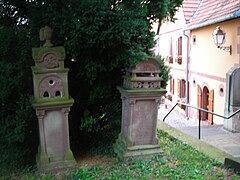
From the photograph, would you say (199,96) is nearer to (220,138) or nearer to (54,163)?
(220,138)

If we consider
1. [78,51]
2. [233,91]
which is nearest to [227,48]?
[233,91]

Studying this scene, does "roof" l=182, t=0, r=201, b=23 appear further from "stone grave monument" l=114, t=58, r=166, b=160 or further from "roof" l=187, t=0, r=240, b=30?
"stone grave monument" l=114, t=58, r=166, b=160

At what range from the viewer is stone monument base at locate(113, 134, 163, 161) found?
533 cm

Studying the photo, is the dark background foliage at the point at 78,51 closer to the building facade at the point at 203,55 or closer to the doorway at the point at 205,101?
the building facade at the point at 203,55

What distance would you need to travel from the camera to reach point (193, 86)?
555 inches

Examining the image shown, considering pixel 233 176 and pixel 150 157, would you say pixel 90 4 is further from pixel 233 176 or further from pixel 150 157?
pixel 233 176

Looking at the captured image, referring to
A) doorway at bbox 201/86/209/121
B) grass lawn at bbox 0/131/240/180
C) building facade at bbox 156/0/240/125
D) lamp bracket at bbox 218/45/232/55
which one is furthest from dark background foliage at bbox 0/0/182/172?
doorway at bbox 201/86/209/121

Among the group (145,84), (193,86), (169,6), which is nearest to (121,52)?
(145,84)

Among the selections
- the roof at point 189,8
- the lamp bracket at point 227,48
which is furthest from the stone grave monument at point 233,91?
the roof at point 189,8

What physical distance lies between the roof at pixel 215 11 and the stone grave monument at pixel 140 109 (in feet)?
16.9

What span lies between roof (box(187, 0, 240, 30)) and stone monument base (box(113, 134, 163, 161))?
571 centimetres

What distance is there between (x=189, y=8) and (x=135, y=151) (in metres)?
11.3

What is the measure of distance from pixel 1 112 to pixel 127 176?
2.64m

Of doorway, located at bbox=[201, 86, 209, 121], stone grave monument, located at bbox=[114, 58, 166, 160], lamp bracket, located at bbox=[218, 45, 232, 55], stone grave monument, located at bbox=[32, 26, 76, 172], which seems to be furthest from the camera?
doorway, located at bbox=[201, 86, 209, 121]
